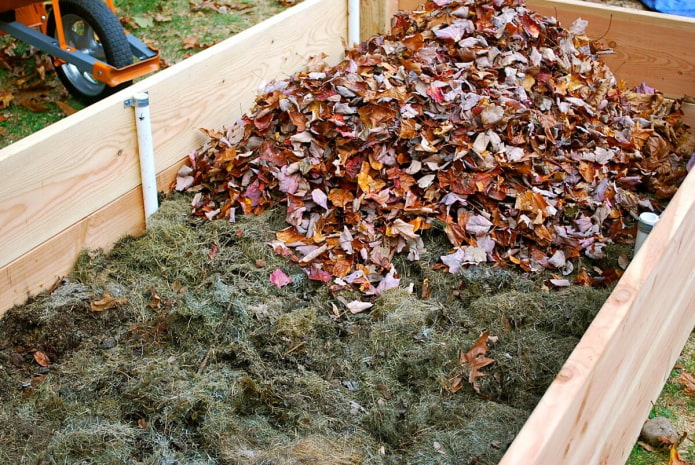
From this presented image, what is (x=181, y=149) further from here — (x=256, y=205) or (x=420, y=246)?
(x=420, y=246)

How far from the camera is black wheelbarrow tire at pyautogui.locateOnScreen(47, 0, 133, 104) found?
408 centimetres

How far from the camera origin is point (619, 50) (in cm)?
395

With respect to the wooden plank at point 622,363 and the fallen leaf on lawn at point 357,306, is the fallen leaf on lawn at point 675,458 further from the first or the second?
the fallen leaf on lawn at point 357,306

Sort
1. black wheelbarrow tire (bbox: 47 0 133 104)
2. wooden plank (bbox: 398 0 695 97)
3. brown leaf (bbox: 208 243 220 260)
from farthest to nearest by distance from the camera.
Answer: black wheelbarrow tire (bbox: 47 0 133 104) → wooden plank (bbox: 398 0 695 97) → brown leaf (bbox: 208 243 220 260)

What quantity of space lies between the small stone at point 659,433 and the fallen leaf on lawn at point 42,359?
2.12 meters

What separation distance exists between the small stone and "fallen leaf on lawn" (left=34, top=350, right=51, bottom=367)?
212cm

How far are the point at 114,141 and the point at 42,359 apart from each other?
86 centimetres

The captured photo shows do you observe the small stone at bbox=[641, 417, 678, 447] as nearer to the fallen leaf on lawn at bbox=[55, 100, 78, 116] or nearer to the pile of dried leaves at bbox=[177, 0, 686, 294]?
the pile of dried leaves at bbox=[177, 0, 686, 294]

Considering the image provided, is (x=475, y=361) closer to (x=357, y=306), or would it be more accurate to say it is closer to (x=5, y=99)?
(x=357, y=306)

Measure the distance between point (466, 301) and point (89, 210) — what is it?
1490 millimetres

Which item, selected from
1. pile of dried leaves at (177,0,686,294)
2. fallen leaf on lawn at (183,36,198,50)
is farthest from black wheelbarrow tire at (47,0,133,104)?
pile of dried leaves at (177,0,686,294)

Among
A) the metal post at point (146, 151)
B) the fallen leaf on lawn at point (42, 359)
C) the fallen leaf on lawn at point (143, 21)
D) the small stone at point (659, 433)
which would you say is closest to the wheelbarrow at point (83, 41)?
the fallen leaf on lawn at point (143, 21)

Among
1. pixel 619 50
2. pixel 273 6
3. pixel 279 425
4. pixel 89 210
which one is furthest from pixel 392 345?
pixel 273 6

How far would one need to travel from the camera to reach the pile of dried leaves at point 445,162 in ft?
9.68
